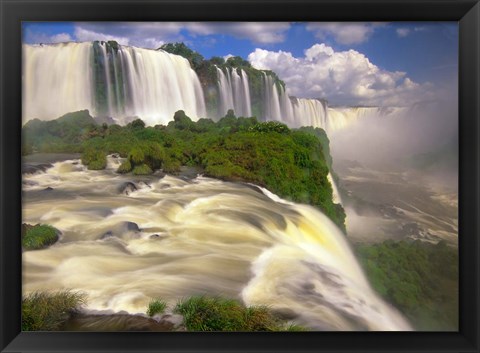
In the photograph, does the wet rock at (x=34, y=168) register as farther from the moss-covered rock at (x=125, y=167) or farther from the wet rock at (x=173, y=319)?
the wet rock at (x=173, y=319)

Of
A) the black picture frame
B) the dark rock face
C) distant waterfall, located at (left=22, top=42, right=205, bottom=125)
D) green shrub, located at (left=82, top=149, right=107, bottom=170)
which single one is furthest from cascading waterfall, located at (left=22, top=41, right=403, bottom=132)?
the dark rock face

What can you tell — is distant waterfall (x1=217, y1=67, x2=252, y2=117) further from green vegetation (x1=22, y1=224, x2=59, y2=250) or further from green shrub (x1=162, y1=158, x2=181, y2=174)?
green vegetation (x1=22, y1=224, x2=59, y2=250)

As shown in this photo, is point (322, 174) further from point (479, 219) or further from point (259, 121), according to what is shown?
point (479, 219)

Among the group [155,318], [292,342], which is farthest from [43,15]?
[292,342]

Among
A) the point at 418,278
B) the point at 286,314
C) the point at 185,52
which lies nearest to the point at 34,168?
the point at 185,52

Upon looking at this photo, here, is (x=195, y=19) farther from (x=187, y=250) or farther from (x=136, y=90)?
(x=187, y=250)
